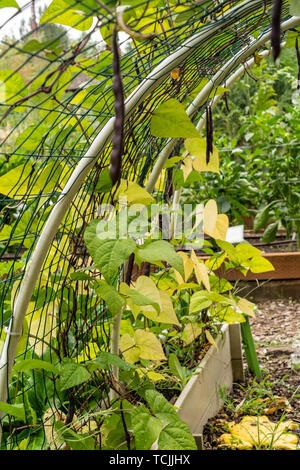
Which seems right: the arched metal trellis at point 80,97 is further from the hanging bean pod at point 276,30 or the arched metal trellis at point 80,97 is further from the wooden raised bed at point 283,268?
the wooden raised bed at point 283,268

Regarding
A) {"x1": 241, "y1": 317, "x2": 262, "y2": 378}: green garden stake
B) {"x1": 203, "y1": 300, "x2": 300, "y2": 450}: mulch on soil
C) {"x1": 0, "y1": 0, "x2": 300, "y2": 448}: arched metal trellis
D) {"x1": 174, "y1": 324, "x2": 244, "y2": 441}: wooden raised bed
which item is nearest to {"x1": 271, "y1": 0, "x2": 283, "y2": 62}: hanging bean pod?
{"x1": 0, "y1": 0, "x2": 300, "y2": 448}: arched metal trellis

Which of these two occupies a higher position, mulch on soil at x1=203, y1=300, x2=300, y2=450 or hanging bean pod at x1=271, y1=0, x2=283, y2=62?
hanging bean pod at x1=271, y1=0, x2=283, y2=62

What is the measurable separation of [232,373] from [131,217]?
65.5 inches

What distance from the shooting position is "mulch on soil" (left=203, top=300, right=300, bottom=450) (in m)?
1.95

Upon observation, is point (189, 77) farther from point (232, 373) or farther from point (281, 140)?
point (281, 140)

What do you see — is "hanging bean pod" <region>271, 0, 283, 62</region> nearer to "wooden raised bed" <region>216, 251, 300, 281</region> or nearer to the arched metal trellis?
the arched metal trellis

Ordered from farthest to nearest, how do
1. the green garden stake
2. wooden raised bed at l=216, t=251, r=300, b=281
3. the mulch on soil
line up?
wooden raised bed at l=216, t=251, r=300, b=281, the green garden stake, the mulch on soil

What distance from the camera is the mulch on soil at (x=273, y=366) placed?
6.40 feet

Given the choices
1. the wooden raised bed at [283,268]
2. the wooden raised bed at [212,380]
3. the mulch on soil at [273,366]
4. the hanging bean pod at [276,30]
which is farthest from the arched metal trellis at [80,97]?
the wooden raised bed at [283,268]

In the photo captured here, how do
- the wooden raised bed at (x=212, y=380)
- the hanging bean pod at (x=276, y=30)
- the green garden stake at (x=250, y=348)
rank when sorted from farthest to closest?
the green garden stake at (x=250, y=348) < the wooden raised bed at (x=212, y=380) < the hanging bean pod at (x=276, y=30)

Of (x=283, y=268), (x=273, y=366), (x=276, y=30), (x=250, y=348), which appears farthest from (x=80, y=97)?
(x=283, y=268)
